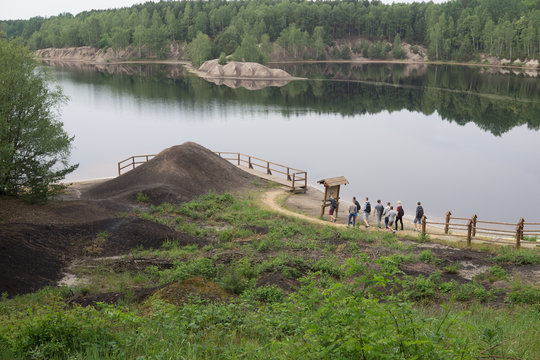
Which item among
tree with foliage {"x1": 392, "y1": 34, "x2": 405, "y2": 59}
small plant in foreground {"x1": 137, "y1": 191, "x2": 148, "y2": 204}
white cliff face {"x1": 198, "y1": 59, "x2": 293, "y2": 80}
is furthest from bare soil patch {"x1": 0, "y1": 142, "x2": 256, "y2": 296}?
tree with foliage {"x1": 392, "y1": 34, "x2": 405, "y2": 59}

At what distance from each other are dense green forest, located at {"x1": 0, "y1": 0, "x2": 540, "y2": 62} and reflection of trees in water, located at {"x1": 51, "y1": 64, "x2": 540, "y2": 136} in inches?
1031

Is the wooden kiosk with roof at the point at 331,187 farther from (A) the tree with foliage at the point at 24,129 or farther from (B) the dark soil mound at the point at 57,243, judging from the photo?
(A) the tree with foliage at the point at 24,129

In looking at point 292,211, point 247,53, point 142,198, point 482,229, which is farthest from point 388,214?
point 247,53

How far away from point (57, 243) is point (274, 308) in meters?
12.4

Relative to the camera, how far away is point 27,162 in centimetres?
2662

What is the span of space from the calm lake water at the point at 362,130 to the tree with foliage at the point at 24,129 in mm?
13730

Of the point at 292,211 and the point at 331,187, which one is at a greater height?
the point at 331,187

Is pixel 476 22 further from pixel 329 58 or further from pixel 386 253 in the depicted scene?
pixel 386 253

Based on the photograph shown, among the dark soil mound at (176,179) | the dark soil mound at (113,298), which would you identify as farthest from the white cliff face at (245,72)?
the dark soil mound at (113,298)

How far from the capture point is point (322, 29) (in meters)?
167

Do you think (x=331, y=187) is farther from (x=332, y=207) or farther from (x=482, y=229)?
(x=482, y=229)

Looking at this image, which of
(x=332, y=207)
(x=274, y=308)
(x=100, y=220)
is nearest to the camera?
(x=274, y=308)

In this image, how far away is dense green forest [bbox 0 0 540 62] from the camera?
146 metres

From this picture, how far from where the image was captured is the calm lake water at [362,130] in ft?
134
